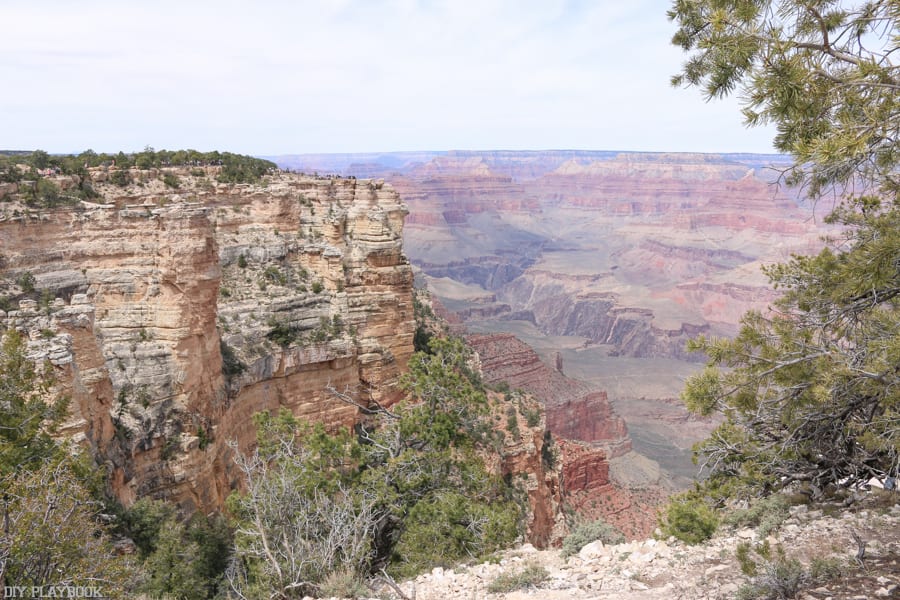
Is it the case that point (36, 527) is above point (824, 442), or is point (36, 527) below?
below

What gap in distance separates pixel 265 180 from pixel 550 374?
140ft

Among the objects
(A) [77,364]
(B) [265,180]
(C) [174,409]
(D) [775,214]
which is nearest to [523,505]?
(C) [174,409]

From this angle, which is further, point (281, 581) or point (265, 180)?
point (265, 180)

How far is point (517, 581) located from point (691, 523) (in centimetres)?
273

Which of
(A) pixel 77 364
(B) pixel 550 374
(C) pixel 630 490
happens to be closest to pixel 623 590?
(A) pixel 77 364

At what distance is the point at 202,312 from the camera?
15562 millimetres

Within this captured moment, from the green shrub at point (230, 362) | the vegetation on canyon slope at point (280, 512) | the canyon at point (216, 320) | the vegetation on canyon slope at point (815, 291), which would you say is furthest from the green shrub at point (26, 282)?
the vegetation on canyon slope at point (815, 291)

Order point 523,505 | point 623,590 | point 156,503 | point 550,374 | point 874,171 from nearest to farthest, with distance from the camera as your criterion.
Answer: point 874,171
point 623,590
point 156,503
point 523,505
point 550,374

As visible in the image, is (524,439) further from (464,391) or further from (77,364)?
(77,364)

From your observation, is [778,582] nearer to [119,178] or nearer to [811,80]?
[811,80]

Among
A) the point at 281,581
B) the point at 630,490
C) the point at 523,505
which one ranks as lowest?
the point at 630,490

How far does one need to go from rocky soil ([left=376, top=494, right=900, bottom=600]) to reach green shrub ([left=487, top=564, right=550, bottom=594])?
6cm

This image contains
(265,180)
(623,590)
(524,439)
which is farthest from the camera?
(265,180)

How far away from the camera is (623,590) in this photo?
727 cm
